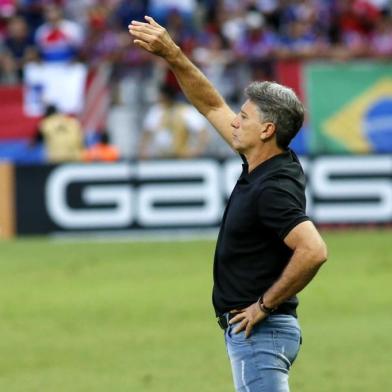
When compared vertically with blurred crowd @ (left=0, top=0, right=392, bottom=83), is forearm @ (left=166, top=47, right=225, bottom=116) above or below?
below

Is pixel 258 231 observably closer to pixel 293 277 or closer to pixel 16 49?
pixel 293 277

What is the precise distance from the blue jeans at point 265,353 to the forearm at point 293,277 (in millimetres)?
139

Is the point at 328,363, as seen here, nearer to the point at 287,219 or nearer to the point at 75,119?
the point at 287,219

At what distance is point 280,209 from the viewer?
5.60 metres

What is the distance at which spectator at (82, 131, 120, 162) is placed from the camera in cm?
2120

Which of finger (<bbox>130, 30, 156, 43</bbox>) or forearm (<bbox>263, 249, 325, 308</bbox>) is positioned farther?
finger (<bbox>130, 30, 156, 43</bbox>)

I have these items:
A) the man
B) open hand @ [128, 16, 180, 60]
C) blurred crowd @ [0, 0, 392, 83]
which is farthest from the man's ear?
blurred crowd @ [0, 0, 392, 83]

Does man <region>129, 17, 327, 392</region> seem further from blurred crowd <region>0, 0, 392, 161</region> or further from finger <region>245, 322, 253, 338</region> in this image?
blurred crowd <region>0, 0, 392, 161</region>

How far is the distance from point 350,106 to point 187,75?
15.5 m

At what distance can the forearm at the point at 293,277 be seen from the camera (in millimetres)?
5562

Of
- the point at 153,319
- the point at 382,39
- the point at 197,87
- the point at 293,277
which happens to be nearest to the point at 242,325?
the point at 293,277

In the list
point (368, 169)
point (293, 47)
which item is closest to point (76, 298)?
point (368, 169)

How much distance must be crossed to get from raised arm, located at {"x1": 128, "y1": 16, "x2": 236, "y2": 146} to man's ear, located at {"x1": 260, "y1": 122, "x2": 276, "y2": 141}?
777mm

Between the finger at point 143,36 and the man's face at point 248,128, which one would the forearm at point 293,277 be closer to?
the man's face at point 248,128
